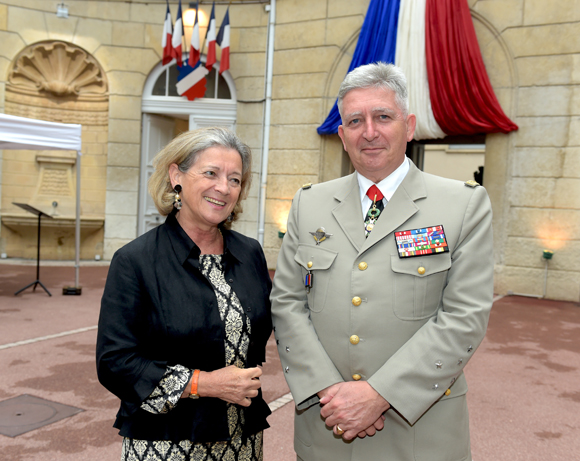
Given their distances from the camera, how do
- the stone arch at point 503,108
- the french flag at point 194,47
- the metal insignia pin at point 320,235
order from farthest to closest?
the french flag at point 194,47, the stone arch at point 503,108, the metal insignia pin at point 320,235

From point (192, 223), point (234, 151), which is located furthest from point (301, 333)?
point (234, 151)

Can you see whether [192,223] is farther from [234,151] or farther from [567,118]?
[567,118]

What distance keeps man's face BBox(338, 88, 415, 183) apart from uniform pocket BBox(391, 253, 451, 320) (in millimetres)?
349

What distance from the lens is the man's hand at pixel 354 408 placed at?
154 cm

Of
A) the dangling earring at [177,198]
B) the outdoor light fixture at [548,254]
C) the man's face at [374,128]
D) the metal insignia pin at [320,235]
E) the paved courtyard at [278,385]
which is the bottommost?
the paved courtyard at [278,385]

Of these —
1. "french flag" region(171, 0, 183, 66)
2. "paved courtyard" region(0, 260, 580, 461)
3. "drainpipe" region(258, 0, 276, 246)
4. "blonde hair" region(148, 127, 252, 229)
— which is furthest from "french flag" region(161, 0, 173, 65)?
"blonde hair" region(148, 127, 252, 229)

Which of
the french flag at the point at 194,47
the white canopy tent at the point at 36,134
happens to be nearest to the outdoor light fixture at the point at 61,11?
the french flag at the point at 194,47

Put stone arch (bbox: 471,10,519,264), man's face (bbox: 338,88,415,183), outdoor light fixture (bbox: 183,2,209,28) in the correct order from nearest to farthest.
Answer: man's face (bbox: 338,88,415,183) → stone arch (bbox: 471,10,519,264) → outdoor light fixture (bbox: 183,2,209,28)

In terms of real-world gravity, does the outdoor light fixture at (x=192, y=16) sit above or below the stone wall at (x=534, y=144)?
above

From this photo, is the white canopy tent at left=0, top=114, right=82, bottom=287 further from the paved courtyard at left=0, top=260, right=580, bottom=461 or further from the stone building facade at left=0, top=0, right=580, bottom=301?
the stone building facade at left=0, top=0, right=580, bottom=301

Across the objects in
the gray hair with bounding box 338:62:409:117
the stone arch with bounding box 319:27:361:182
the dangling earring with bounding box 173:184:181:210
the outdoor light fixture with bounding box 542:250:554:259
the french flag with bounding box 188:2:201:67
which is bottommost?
the outdoor light fixture with bounding box 542:250:554:259

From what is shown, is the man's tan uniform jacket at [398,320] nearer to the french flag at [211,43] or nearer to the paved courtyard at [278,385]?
the paved courtyard at [278,385]

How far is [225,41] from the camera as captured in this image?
9.54m

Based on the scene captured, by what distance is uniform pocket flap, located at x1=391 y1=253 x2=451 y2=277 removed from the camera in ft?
5.29
